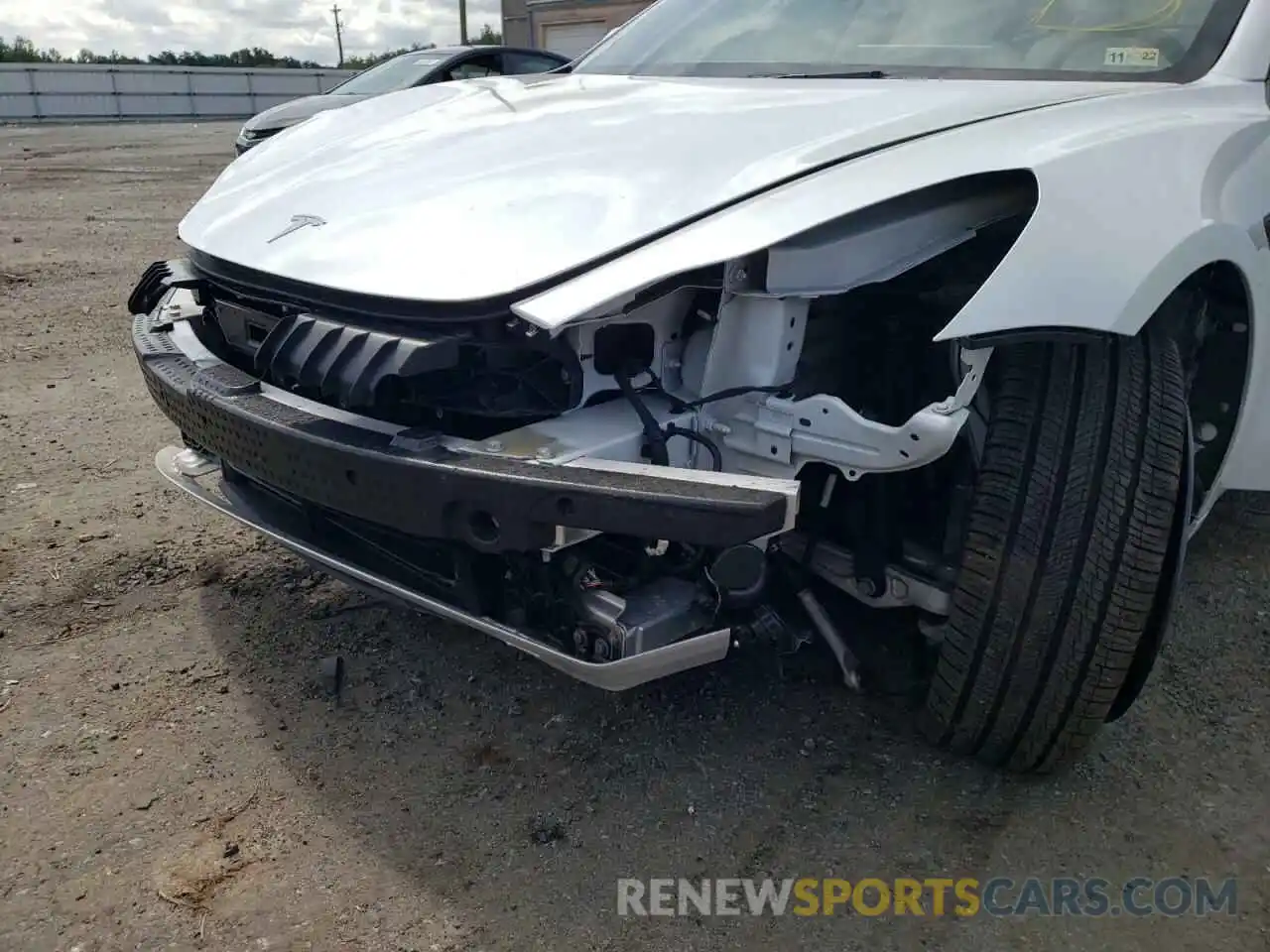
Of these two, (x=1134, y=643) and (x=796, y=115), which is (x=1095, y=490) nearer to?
(x=1134, y=643)

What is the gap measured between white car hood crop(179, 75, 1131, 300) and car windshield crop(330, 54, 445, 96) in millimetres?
7823

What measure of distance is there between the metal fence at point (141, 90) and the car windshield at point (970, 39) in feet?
102

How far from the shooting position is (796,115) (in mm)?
2213

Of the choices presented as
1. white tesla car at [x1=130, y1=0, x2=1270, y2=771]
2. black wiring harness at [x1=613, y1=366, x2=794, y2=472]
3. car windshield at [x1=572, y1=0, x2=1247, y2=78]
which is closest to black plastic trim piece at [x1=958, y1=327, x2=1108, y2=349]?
white tesla car at [x1=130, y1=0, x2=1270, y2=771]

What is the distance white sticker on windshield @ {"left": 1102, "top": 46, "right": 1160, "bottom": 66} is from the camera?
245cm

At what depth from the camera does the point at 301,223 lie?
Answer: 237 centimetres

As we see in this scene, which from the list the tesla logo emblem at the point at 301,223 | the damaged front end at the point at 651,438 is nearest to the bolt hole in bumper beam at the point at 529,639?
the damaged front end at the point at 651,438

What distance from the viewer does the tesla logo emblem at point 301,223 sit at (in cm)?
233

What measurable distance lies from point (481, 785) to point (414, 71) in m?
9.29

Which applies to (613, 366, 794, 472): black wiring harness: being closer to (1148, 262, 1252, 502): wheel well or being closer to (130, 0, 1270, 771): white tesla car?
(130, 0, 1270, 771): white tesla car

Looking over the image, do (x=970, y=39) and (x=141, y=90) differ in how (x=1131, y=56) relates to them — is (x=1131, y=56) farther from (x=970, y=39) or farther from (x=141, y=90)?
(x=141, y=90)

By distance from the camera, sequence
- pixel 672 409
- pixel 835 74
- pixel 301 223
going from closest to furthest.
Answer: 1. pixel 672 409
2. pixel 301 223
3. pixel 835 74
